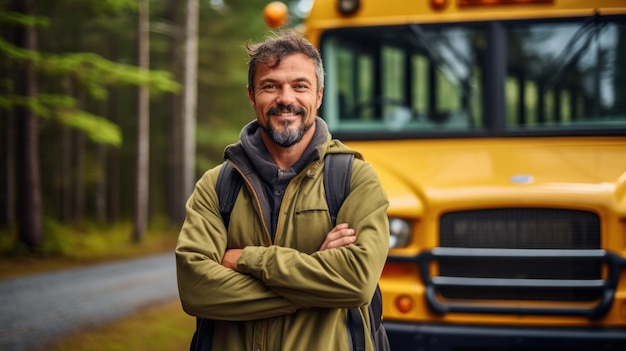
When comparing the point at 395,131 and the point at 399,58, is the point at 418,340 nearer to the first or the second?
the point at 395,131

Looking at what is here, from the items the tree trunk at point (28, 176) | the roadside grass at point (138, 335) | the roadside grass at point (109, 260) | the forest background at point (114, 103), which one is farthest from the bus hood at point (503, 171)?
the tree trunk at point (28, 176)

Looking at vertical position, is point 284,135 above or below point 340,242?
above

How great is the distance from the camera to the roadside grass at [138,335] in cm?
643

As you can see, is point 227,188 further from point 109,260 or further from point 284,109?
point 109,260

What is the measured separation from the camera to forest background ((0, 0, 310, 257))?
1289 centimetres

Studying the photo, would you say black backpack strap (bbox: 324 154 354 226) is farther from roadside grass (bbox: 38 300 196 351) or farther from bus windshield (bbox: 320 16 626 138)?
roadside grass (bbox: 38 300 196 351)

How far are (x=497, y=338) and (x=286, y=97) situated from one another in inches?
87.8

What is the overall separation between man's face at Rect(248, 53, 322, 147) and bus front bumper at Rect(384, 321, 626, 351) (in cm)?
197

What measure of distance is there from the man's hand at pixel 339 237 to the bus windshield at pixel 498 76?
2.91 m

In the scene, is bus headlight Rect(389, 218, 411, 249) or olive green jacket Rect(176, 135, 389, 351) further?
bus headlight Rect(389, 218, 411, 249)

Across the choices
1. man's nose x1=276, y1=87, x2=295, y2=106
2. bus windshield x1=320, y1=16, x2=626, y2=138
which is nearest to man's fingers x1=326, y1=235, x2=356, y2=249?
man's nose x1=276, y1=87, x2=295, y2=106

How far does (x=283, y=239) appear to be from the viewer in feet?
8.18

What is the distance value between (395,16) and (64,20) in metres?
17.9

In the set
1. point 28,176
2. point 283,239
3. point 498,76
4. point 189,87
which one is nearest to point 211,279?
point 283,239
